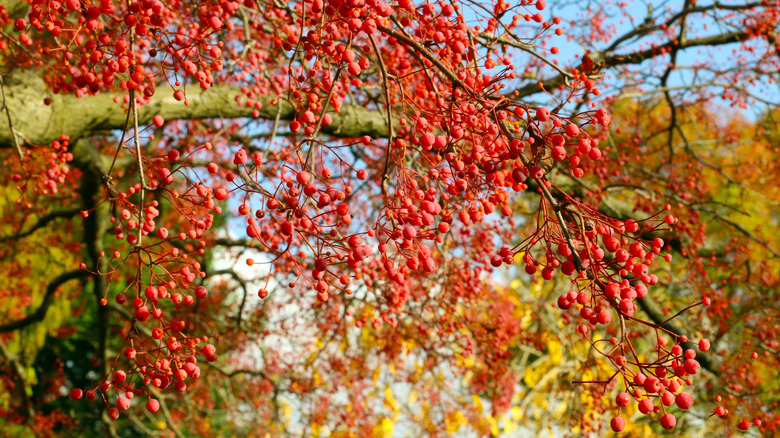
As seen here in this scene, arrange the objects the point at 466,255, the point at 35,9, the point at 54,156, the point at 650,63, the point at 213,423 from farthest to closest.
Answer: the point at 213,423
the point at 650,63
the point at 466,255
the point at 54,156
the point at 35,9

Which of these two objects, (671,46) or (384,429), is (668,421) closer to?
(671,46)

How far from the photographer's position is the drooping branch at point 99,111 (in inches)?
144

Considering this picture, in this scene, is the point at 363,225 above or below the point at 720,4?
below

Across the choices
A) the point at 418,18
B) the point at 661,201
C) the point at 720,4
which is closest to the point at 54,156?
the point at 418,18

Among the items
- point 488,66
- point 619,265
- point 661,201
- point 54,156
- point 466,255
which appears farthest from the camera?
point 661,201

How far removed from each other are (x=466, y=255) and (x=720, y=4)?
11.8 feet

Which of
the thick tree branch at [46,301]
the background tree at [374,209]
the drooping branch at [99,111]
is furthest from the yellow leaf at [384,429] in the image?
the drooping branch at [99,111]

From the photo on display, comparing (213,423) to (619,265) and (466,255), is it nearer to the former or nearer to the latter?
(466,255)

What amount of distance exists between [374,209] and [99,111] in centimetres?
222

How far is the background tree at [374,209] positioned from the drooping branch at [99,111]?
19mm

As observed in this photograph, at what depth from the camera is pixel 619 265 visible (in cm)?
136

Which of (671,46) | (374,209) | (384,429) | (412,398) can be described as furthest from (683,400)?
(412,398)

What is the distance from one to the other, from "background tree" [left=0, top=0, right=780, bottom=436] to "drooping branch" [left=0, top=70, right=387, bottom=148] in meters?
0.02

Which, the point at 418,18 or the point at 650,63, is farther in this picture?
the point at 650,63
